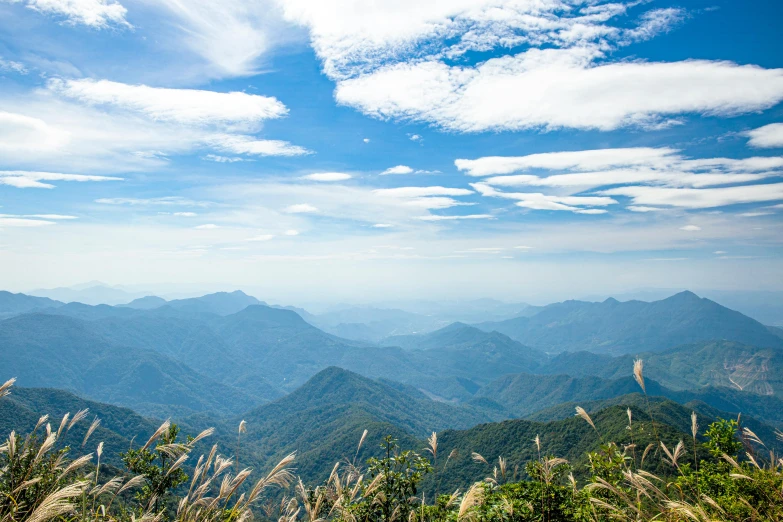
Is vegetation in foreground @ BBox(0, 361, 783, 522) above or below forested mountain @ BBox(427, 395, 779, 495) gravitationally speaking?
above

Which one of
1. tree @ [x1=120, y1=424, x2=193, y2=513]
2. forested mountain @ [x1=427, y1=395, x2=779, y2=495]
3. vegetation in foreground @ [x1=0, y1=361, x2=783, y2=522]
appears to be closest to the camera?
vegetation in foreground @ [x1=0, y1=361, x2=783, y2=522]

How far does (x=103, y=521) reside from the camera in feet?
18.5

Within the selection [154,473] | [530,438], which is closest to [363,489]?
[154,473]

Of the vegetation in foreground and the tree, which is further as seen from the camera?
the tree

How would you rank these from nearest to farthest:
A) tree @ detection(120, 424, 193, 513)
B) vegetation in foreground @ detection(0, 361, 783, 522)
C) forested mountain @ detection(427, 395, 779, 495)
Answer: vegetation in foreground @ detection(0, 361, 783, 522) → tree @ detection(120, 424, 193, 513) → forested mountain @ detection(427, 395, 779, 495)

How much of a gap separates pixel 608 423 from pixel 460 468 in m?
39.2

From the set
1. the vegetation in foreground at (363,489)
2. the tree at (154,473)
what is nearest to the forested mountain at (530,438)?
the vegetation in foreground at (363,489)

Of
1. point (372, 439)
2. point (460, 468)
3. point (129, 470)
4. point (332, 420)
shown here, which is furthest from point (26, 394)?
point (129, 470)

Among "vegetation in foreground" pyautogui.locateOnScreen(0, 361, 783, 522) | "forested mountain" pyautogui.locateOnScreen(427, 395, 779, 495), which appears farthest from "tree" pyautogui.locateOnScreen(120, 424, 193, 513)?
"forested mountain" pyautogui.locateOnScreen(427, 395, 779, 495)

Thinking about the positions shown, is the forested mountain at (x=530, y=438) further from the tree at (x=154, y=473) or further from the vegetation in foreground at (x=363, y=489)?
the tree at (x=154, y=473)

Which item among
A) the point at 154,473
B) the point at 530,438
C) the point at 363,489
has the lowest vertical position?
the point at 530,438

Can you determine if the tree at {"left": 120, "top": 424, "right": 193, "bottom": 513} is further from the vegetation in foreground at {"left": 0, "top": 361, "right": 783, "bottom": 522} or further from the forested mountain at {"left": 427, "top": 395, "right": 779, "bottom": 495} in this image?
the forested mountain at {"left": 427, "top": 395, "right": 779, "bottom": 495}

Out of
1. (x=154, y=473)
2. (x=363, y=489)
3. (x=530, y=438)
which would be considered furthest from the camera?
(x=530, y=438)

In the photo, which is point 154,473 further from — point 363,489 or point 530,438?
point 530,438
